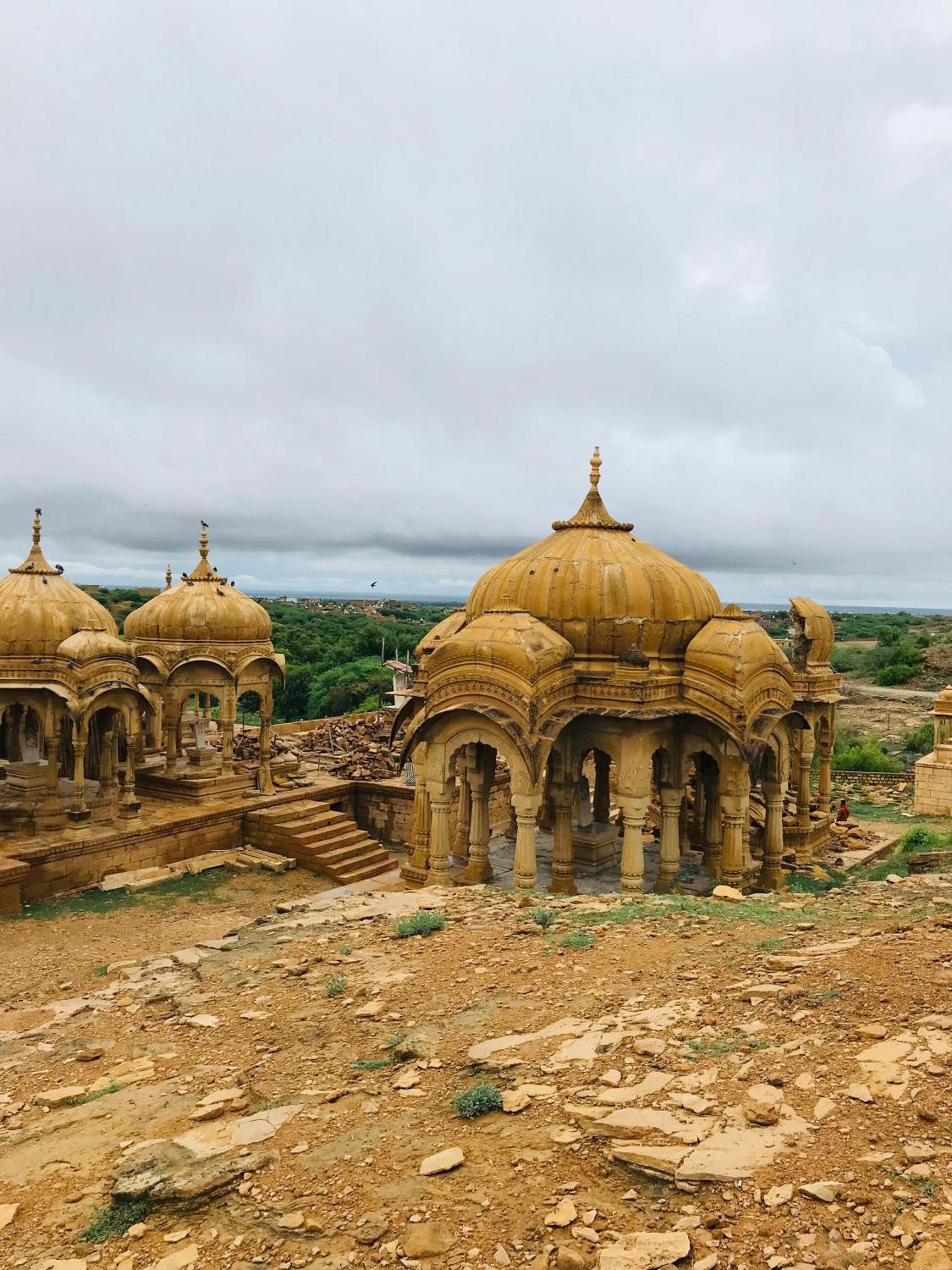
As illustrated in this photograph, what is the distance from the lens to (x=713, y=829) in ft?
60.3

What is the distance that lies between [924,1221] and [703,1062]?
196 cm

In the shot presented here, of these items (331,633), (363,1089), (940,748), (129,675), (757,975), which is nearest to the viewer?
(363,1089)

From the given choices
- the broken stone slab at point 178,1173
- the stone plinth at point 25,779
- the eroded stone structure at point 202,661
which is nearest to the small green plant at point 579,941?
the broken stone slab at point 178,1173

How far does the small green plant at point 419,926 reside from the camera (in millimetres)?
10609

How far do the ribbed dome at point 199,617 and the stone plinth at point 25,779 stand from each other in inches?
173

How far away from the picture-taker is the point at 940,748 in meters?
24.9

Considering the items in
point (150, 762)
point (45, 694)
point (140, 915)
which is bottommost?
point (140, 915)

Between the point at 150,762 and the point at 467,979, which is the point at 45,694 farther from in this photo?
the point at 467,979

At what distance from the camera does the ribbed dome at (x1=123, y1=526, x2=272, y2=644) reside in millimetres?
23422

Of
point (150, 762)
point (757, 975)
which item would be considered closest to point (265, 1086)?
point (757, 975)

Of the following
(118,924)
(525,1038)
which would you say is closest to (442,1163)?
(525,1038)

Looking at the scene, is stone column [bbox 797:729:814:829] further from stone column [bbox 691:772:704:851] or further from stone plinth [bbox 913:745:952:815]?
stone plinth [bbox 913:745:952:815]

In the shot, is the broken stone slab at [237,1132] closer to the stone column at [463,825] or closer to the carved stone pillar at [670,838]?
the carved stone pillar at [670,838]

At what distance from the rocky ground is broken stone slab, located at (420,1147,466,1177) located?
0.07 feet
